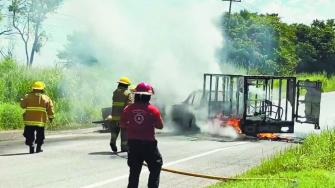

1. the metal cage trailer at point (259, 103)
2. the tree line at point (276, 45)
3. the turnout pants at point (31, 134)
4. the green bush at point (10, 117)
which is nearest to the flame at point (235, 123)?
the metal cage trailer at point (259, 103)

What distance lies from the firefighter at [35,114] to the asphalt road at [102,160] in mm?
405

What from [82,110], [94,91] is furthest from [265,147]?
[94,91]

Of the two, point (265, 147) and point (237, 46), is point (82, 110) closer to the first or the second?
point (265, 147)

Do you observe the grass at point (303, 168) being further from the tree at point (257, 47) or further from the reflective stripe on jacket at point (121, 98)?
the tree at point (257, 47)

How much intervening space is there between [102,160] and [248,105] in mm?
8444

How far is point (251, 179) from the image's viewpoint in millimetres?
10414

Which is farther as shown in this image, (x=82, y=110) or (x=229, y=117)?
(x=82, y=110)

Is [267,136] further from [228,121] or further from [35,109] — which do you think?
[35,109]

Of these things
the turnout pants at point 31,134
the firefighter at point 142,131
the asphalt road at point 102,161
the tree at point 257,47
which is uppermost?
the tree at point 257,47

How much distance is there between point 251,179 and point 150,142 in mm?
2656

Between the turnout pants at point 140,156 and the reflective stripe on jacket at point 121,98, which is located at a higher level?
the reflective stripe on jacket at point 121,98

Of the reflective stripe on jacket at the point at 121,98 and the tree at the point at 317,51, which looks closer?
the reflective stripe on jacket at the point at 121,98

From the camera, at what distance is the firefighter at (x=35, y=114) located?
13.9 metres

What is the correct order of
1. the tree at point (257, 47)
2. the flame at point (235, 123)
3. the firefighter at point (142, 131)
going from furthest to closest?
the tree at point (257, 47), the flame at point (235, 123), the firefighter at point (142, 131)
